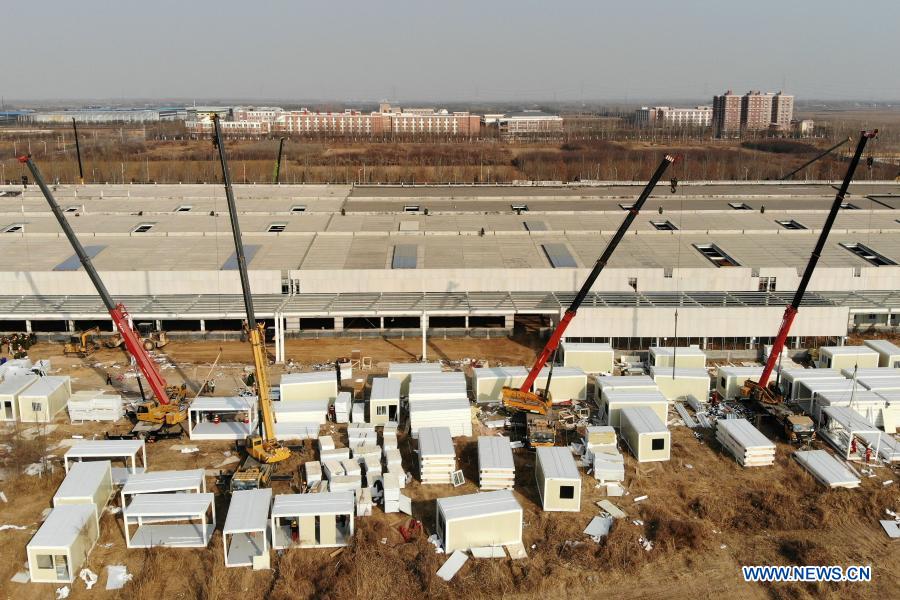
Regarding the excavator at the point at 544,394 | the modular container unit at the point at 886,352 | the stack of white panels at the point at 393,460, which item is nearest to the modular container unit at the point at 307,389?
the stack of white panels at the point at 393,460

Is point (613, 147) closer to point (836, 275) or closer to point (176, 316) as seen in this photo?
point (836, 275)

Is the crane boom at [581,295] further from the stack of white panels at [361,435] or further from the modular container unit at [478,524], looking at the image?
the modular container unit at [478,524]

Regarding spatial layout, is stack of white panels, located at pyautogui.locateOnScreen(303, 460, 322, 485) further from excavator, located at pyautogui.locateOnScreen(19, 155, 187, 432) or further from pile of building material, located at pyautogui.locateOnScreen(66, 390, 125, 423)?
pile of building material, located at pyautogui.locateOnScreen(66, 390, 125, 423)

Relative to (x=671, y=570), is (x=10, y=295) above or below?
above

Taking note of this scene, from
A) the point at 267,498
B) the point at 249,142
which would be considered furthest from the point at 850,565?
the point at 249,142

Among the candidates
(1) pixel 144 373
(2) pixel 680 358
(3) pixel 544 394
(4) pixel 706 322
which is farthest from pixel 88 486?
(4) pixel 706 322

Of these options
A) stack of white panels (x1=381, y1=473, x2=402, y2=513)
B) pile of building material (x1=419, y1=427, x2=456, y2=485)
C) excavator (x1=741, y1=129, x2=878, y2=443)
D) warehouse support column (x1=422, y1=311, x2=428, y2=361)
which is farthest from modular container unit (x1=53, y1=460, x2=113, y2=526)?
excavator (x1=741, y1=129, x2=878, y2=443)
